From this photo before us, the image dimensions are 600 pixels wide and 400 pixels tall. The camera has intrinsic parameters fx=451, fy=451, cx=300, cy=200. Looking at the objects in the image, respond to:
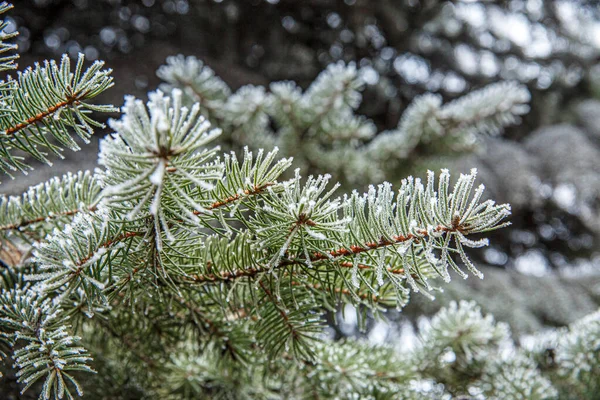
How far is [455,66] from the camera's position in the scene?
218cm

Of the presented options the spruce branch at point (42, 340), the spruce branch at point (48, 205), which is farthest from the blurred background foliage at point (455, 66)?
the spruce branch at point (42, 340)

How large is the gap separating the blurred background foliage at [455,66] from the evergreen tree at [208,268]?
39 cm

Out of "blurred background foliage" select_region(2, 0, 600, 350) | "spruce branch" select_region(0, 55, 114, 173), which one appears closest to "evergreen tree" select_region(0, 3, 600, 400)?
"spruce branch" select_region(0, 55, 114, 173)

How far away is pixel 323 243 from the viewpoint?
351 mm

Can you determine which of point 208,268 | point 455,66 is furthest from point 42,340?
point 455,66

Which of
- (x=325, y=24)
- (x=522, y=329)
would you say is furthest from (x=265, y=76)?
(x=522, y=329)

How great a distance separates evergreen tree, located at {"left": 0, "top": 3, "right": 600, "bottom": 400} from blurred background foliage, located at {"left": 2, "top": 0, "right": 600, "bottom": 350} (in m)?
0.39

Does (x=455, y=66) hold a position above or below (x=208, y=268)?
above

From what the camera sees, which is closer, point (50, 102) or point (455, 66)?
point (50, 102)

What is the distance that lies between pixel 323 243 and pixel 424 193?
86mm

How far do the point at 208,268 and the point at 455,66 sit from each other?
2089 mm

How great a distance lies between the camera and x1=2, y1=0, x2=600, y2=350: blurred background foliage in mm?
1338

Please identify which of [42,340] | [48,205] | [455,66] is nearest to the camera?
[42,340]

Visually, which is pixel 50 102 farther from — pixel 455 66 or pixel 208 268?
pixel 455 66
